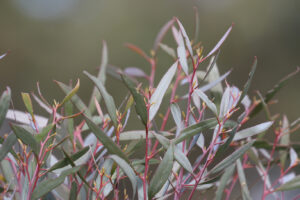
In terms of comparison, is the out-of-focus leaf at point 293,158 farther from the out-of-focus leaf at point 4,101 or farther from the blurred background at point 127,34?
the blurred background at point 127,34

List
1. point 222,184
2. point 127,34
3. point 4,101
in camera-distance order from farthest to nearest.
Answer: point 127,34 → point 222,184 → point 4,101

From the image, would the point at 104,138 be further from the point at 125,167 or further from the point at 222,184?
the point at 222,184

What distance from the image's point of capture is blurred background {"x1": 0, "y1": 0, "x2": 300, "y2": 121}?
153 inches

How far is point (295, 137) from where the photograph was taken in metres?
3.23

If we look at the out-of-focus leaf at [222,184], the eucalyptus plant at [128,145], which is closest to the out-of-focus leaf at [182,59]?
the eucalyptus plant at [128,145]

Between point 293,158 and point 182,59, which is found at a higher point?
point 182,59

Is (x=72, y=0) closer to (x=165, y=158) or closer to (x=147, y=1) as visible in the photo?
(x=147, y=1)

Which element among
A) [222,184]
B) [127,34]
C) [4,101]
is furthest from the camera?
[127,34]

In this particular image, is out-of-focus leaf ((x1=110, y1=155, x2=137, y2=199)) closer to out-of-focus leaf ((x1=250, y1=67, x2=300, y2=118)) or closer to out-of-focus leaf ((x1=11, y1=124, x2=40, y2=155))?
out-of-focus leaf ((x1=11, y1=124, x2=40, y2=155))

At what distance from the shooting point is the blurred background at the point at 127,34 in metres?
3.88

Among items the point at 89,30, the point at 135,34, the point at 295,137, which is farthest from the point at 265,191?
the point at 89,30

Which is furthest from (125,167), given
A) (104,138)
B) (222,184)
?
(222,184)

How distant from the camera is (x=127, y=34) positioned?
384cm

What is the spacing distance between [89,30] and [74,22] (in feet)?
0.99
